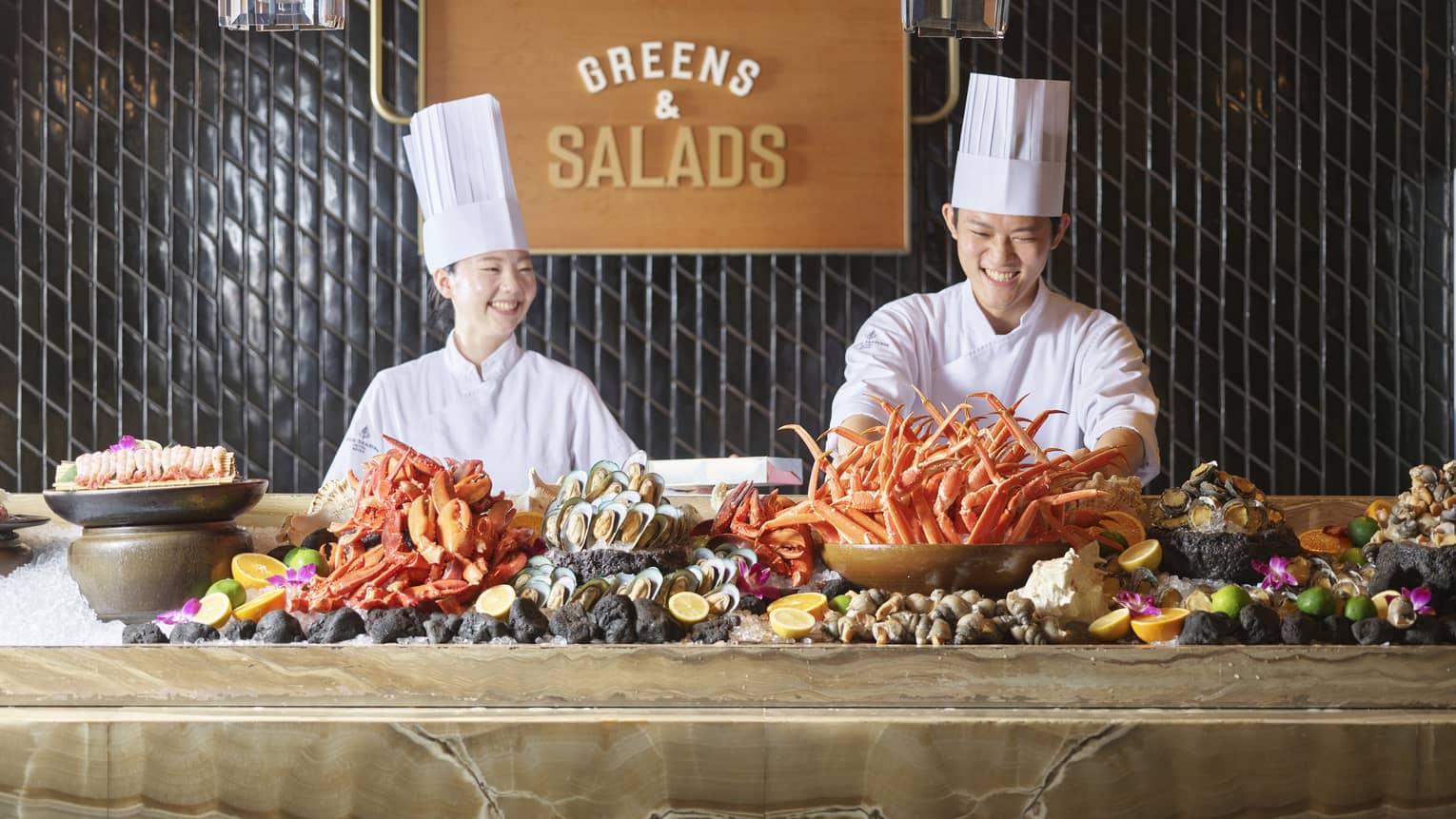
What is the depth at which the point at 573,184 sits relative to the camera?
12.1 ft

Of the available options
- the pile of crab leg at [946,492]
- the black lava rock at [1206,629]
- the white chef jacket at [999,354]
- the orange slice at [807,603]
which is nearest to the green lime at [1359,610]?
the black lava rock at [1206,629]

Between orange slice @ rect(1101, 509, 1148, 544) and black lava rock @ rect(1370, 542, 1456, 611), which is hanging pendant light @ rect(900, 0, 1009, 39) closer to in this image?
orange slice @ rect(1101, 509, 1148, 544)

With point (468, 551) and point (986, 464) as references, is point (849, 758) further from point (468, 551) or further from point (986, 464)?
point (468, 551)

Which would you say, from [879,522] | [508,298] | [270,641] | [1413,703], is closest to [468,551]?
[270,641]

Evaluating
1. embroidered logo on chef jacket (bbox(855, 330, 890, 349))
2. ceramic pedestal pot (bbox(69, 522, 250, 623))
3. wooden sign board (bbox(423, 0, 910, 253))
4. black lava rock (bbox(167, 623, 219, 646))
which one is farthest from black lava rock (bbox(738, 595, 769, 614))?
wooden sign board (bbox(423, 0, 910, 253))

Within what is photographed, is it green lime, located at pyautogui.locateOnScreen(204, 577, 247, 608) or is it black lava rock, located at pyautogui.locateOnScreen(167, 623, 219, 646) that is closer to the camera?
black lava rock, located at pyautogui.locateOnScreen(167, 623, 219, 646)

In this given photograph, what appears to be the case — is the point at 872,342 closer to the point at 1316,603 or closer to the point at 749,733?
the point at 1316,603

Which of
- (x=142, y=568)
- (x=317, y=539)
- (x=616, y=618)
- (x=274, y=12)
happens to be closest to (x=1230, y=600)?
(x=616, y=618)

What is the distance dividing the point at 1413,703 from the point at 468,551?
3.42 feet

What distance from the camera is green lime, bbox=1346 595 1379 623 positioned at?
53.8 inches

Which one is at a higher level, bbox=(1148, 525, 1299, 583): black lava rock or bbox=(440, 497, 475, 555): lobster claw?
bbox=(440, 497, 475, 555): lobster claw

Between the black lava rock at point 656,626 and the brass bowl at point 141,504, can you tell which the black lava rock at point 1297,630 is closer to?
the black lava rock at point 656,626

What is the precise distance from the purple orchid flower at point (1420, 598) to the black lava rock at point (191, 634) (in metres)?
1.29

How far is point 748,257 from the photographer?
3.75 m
